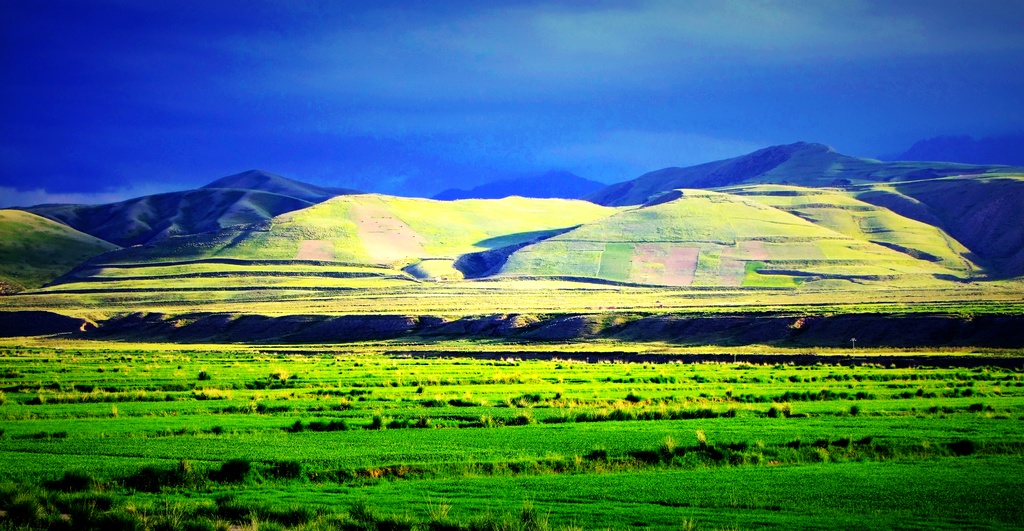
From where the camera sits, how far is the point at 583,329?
108 m

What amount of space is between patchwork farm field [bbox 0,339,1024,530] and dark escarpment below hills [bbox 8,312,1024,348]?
127 ft

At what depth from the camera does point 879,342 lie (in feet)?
292

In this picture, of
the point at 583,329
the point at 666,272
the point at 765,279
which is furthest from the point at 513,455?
the point at 666,272

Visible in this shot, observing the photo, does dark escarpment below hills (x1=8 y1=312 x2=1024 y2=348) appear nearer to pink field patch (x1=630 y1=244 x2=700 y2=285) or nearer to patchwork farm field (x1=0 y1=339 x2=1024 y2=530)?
patchwork farm field (x1=0 y1=339 x2=1024 y2=530)

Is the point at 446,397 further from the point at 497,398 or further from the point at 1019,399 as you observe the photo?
the point at 1019,399

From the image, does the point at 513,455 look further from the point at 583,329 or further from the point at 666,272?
the point at 666,272

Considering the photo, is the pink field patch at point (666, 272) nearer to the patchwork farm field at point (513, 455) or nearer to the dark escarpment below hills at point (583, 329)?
the dark escarpment below hills at point (583, 329)

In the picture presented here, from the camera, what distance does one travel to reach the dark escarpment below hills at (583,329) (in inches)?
3501

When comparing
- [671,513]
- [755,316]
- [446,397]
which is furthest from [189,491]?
[755,316]

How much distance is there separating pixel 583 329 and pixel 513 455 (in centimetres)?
8083

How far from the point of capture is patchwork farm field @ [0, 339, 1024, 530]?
2047 cm

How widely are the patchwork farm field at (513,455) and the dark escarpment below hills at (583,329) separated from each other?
1523 inches

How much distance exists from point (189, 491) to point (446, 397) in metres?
21.4

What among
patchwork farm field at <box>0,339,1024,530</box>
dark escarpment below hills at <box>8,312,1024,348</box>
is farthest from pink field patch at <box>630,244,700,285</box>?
patchwork farm field at <box>0,339,1024,530</box>
